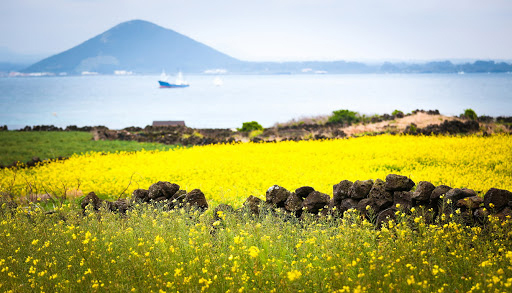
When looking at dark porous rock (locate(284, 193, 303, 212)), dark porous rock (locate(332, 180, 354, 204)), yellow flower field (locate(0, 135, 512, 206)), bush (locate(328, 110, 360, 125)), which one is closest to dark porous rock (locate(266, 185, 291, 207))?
dark porous rock (locate(284, 193, 303, 212))

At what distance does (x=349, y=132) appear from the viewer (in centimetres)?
2423

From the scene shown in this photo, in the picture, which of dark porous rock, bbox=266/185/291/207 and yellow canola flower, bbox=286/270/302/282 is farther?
dark porous rock, bbox=266/185/291/207

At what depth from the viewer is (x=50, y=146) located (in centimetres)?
2136

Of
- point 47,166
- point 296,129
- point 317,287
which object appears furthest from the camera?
point 296,129

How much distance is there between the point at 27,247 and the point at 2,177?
9678mm

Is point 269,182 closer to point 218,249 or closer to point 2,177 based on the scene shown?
point 218,249

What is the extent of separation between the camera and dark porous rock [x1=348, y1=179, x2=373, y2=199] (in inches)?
307

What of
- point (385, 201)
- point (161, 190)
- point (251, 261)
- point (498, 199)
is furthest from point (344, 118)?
point (251, 261)

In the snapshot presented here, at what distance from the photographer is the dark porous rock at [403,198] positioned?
7417mm

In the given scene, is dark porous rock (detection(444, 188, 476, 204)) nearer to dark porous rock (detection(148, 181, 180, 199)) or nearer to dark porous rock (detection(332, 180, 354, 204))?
dark porous rock (detection(332, 180, 354, 204))

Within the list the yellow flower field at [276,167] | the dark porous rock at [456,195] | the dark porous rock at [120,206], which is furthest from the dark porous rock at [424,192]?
the dark porous rock at [120,206]

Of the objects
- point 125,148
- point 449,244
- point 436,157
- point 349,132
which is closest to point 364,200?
point 449,244

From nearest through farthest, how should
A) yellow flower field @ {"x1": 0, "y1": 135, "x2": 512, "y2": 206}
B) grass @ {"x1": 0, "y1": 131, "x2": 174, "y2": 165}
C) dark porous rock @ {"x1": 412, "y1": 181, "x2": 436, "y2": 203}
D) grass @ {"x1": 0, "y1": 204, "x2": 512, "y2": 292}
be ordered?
grass @ {"x1": 0, "y1": 204, "x2": 512, "y2": 292}
dark porous rock @ {"x1": 412, "y1": 181, "x2": 436, "y2": 203}
yellow flower field @ {"x1": 0, "y1": 135, "x2": 512, "y2": 206}
grass @ {"x1": 0, "y1": 131, "x2": 174, "y2": 165}

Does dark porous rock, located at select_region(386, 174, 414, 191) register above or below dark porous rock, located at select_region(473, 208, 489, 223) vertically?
above
